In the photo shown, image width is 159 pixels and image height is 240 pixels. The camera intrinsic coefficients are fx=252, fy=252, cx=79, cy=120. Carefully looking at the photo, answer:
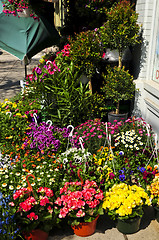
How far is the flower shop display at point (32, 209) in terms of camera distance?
2.55 metres

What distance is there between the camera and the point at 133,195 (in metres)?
2.76

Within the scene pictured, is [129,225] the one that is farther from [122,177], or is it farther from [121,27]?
[121,27]

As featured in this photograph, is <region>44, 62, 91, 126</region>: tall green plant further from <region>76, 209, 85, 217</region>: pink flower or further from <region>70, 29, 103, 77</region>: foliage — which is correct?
<region>76, 209, 85, 217</region>: pink flower

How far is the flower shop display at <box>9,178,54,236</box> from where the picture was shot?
2.55m

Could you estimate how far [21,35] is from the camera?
595cm

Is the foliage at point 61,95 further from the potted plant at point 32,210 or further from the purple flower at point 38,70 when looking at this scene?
the potted plant at point 32,210

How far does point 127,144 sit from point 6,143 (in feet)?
6.40

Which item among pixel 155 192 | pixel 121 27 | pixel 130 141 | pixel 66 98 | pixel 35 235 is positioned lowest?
pixel 35 235

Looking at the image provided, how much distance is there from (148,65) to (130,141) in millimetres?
1951

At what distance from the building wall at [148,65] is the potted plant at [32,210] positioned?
98.5 inches

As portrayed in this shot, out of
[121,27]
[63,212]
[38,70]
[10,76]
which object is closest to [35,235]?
[63,212]

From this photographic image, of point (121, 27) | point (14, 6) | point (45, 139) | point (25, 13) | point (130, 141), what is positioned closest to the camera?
point (130, 141)

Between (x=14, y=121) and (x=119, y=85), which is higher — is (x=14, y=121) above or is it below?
below

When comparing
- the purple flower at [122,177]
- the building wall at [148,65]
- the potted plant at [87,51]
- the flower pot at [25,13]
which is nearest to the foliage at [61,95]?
the potted plant at [87,51]
